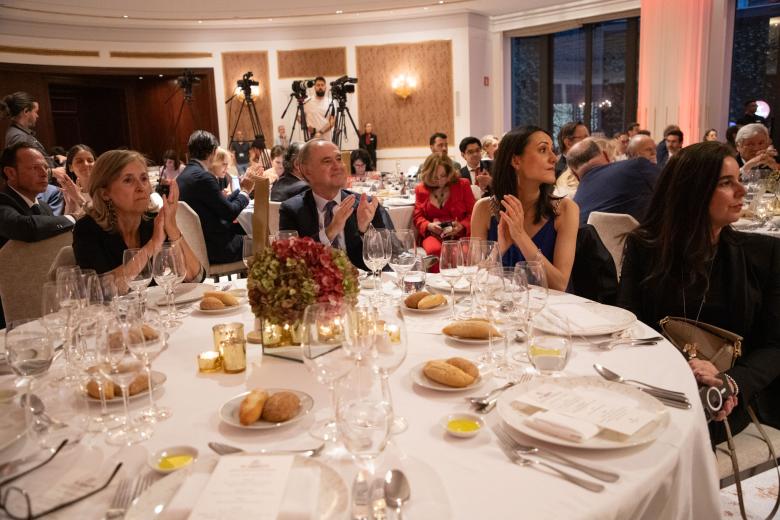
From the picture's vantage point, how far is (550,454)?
1089mm

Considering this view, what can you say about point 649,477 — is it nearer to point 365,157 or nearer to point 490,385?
point 490,385

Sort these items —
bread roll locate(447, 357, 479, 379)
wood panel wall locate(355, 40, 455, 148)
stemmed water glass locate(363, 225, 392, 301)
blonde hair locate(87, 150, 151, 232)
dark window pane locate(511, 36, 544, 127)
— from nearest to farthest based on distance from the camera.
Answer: bread roll locate(447, 357, 479, 379), stemmed water glass locate(363, 225, 392, 301), blonde hair locate(87, 150, 151, 232), wood panel wall locate(355, 40, 455, 148), dark window pane locate(511, 36, 544, 127)

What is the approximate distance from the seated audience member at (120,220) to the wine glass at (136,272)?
0.48 meters

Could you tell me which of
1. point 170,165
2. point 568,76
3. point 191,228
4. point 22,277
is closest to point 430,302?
point 22,277

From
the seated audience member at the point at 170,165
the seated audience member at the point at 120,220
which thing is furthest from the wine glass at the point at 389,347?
the seated audience member at the point at 170,165

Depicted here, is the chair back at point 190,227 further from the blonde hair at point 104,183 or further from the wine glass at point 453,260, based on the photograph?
the wine glass at point 453,260

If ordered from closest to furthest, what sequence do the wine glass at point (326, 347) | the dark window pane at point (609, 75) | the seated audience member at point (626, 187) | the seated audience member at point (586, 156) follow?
the wine glass at point (326, 347) → the seated audience member at point (626, 187) → the seated audience member at point (586, 156) → the dark window pane at point (609, 75)

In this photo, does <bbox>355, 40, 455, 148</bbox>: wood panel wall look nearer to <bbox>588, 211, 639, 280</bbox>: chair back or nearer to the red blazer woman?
the red blazer woman

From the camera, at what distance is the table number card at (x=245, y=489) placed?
2.93 ft

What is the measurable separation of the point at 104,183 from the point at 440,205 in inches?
112

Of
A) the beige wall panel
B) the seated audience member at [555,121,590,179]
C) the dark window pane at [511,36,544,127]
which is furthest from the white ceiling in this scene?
the seated audience member at [555,121,590,179]

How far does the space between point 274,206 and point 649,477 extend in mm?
4568

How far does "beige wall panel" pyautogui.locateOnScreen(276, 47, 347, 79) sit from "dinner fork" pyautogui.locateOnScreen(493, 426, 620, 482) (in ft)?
39.0

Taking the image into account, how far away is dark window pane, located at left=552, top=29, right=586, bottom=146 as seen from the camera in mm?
11375
